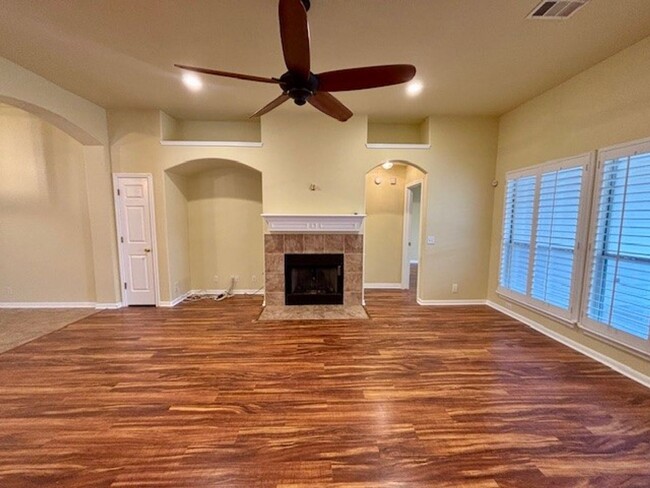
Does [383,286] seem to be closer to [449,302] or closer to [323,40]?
[449,302]

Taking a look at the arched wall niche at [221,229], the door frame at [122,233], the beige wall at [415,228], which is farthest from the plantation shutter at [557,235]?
the door frame at [122,233]

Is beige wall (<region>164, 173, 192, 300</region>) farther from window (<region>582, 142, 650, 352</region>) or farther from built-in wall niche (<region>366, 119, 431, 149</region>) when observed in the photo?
window (<region>582, 142, 650, 352</region>)

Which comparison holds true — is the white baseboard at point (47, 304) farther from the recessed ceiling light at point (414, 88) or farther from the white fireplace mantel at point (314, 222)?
the recessed ceiling light at point (414, 88)

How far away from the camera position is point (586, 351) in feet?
9.93

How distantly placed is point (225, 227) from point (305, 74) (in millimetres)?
3864

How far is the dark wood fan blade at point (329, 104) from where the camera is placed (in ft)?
7.81

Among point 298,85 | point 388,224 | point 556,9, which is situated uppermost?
point 556,9

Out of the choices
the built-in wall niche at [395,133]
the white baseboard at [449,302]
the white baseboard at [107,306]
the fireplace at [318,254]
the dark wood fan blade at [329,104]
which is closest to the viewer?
the dark wood fan blade at [329,104]

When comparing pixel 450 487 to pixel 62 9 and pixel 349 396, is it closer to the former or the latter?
pixel 349 396

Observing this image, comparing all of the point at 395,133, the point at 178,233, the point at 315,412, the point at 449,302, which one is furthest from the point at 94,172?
the point at 449,302

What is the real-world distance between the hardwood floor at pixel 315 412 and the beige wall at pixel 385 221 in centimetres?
241

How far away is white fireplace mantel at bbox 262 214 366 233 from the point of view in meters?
4.39

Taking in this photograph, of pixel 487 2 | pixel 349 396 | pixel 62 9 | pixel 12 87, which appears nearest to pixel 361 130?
pixel 487 2

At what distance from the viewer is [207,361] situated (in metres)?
2.88
